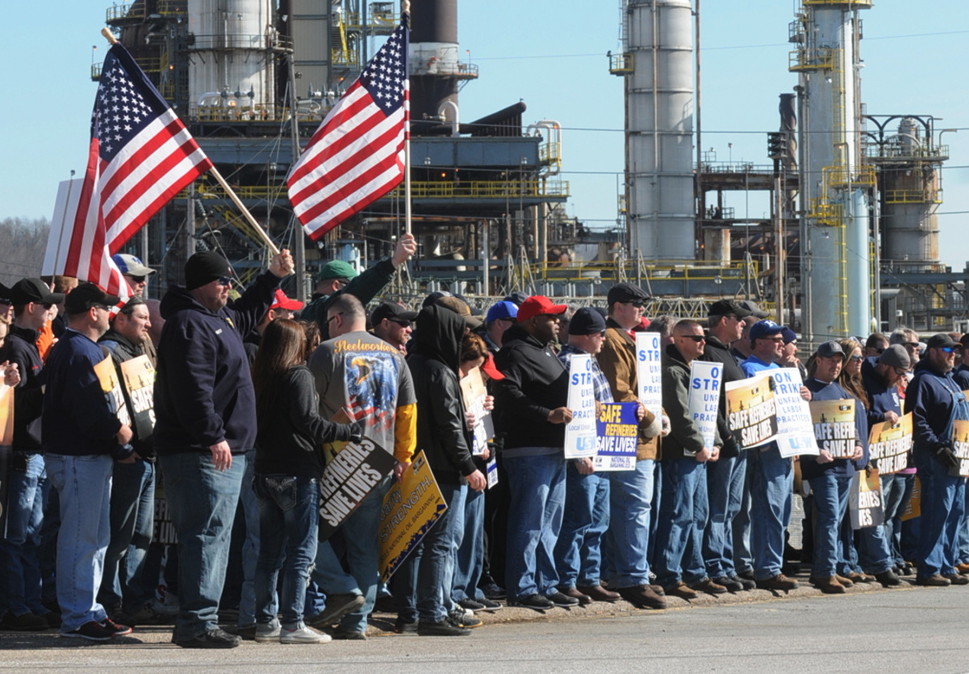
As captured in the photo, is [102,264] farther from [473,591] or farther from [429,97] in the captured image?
[429,97]

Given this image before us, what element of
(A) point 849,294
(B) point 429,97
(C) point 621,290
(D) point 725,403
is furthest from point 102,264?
(B) point 429,97

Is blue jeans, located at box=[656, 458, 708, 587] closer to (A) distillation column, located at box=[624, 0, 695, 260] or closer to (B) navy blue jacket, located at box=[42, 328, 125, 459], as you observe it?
(B) navy blue jacket, located at box=[42, 328, 125, 459]

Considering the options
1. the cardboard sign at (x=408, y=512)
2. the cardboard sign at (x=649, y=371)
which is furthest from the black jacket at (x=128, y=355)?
the cardboard sign at (x=649, y=371)

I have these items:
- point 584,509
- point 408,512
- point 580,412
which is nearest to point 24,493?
point 408,512

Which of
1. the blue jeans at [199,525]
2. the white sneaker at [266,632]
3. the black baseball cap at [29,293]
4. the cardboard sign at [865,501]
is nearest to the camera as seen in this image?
the blue jeans at [199,525]

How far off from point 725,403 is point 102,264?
15.5ft

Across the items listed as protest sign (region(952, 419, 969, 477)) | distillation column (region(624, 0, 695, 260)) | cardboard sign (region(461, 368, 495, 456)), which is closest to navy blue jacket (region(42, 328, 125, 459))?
cardboard sign (region(461, 368, 495, 456))

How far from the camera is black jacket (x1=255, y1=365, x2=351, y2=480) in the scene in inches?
362

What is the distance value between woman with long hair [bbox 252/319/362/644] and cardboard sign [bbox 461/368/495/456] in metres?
1.46

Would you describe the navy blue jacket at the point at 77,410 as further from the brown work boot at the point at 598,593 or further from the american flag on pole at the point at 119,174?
the brown work boot at the point at 598,593

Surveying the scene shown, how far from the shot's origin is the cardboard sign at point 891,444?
1442 centimetres

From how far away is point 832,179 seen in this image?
7088 centimetres

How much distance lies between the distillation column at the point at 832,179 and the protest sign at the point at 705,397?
58.0 m

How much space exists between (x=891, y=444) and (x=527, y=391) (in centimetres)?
469
